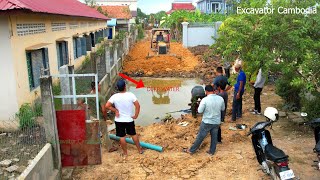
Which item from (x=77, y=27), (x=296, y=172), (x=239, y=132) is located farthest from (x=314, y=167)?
(x=77, y=27)

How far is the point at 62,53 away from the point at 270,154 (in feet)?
34.4

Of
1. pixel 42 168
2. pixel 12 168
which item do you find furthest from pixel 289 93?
pixel 12 168

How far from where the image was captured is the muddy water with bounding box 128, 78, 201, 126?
9.98 m

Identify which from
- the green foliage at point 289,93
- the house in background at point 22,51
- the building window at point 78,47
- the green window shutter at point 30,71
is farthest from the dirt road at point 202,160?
the building window at point 78,47

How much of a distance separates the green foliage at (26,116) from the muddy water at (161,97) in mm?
3176

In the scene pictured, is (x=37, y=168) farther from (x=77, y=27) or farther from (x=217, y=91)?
(x=77, y=27)

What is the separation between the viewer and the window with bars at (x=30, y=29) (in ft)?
25.6

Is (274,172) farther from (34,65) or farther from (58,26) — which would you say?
(58,26)

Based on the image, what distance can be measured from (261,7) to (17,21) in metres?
5.89

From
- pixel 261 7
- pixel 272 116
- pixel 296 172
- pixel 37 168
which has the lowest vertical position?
pixel 296 172

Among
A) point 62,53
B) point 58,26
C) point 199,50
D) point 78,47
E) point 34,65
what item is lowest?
point 199,50

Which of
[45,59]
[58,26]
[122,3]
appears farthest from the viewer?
[122,3]

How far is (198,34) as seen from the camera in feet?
93.5

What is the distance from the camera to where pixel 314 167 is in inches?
212
